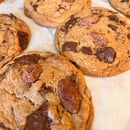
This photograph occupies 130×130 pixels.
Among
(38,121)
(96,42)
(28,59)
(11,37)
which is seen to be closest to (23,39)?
(11,37)

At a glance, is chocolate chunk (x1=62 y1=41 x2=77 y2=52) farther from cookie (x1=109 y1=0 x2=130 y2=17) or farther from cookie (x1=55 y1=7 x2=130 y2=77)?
cookie (x1=109 y1=0 x2=130 y2=17)

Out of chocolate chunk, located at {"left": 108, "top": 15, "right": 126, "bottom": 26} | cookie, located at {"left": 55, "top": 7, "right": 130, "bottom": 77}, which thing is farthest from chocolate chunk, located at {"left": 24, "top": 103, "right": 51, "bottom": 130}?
chocolate chunk, located at {"left": 108, "top": 15, "right": 126, "bottom": 26}

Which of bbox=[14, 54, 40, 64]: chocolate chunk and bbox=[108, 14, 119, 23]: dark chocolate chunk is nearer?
bbox=[14, 54, 40, 64]: chocolate chunk

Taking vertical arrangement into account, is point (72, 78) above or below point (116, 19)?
below

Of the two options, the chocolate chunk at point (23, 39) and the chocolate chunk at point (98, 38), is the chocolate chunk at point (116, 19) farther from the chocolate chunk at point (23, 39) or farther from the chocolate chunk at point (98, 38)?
the chocolate chunk at point (23, 39)

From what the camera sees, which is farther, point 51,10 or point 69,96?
point 51,10

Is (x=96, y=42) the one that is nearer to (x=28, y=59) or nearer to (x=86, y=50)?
(x=86, y=50)

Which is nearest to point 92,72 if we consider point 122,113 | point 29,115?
point 122,113
